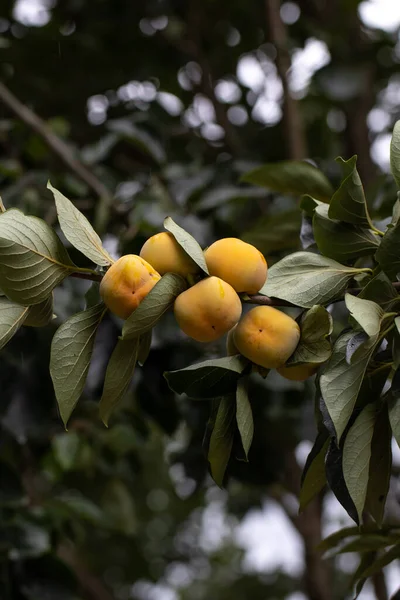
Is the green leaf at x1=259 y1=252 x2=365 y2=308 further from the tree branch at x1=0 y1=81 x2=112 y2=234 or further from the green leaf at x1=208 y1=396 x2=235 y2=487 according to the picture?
the tree branch at x1=0 y1=81 x2=112 y2=234

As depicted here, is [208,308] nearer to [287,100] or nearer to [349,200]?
[349,200]

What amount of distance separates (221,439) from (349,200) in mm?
257

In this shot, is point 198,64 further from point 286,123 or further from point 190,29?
point 286,123

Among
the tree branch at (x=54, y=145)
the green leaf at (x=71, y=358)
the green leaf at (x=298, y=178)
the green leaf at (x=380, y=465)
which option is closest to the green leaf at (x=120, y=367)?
the green leaf at (x=71, y=358)

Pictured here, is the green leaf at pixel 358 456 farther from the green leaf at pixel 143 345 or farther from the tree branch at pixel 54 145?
the tree branch at pixel 54 145

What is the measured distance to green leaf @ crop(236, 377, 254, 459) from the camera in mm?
670

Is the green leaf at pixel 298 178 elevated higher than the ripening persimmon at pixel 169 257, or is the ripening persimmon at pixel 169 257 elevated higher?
the ripening persimmon at pixel 169 257

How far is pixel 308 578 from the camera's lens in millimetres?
2010

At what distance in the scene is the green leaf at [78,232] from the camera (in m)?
0.68

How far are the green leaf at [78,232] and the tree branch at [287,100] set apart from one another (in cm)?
134

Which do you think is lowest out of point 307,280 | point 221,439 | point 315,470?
point 315,470

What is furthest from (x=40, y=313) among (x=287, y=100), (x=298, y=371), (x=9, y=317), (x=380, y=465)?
(x=287, y=100)

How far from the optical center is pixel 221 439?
0.70m

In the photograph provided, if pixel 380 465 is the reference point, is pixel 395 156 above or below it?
above
